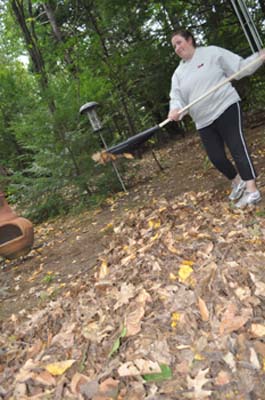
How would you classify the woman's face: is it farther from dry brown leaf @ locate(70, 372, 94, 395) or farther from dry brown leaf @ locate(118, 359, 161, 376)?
dry brown leaf @ locate(70, 372, 94, 395)

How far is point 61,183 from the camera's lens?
22.4ft

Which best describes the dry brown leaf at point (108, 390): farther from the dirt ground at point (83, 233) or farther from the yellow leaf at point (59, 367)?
the dirt ground at point (83, 233)

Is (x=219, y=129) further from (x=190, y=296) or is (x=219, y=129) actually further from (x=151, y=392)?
(x=151, y=392)

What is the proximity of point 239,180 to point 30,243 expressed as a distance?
2.80 m

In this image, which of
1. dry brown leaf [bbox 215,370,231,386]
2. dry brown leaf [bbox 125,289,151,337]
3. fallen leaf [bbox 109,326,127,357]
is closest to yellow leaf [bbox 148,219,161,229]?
dry brown leaf [bbox 125,289,151,337]

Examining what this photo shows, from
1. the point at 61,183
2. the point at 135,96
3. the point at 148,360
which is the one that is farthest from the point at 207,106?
the point at 135,96

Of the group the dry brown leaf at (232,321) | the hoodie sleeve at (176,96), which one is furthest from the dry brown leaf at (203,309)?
the hoodie sleeve at (176,96)

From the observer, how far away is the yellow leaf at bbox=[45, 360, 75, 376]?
221 centimetres

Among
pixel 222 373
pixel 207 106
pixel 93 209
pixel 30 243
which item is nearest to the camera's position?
pixel 222 373

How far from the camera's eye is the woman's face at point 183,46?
3.38m

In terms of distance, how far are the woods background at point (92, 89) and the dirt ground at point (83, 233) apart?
67 cm

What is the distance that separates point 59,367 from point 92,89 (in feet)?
22.3

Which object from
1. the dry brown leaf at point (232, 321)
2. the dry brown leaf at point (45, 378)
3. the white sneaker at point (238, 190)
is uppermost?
the white sneaker at point (238, 190)

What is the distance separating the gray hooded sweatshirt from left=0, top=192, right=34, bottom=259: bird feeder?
2.67 metres
